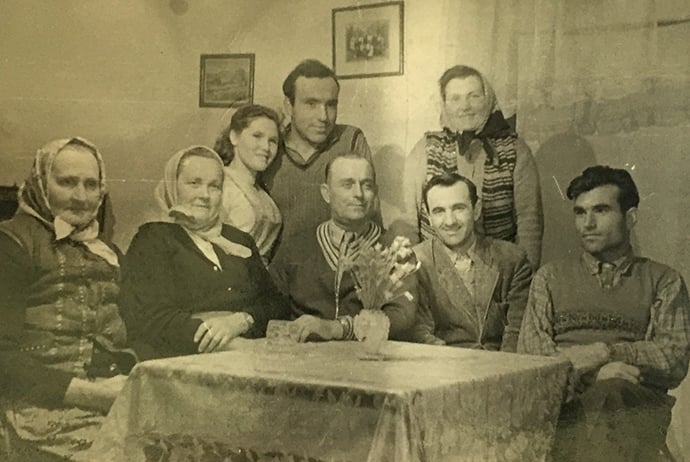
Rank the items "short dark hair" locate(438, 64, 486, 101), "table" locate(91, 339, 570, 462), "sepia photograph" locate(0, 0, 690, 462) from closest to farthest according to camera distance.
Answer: "table" locate(91, 339, 570, 462) < "sepia photograph" locate(0, 0, 690, 462) < "short dark hair" locate(438, 64, 486, 101)

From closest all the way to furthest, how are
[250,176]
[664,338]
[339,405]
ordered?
[339,405] → [664,338] → [250,176]

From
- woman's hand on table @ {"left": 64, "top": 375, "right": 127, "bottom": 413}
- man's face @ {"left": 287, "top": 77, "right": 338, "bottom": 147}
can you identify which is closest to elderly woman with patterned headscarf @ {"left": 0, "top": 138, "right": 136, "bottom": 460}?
woman's hand on table @ {"left": 64, "top": 375, "right": 127, "bottom": 413}

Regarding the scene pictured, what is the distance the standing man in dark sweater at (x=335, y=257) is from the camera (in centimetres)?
326

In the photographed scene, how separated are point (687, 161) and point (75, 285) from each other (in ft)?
6.85

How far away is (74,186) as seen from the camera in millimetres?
3197

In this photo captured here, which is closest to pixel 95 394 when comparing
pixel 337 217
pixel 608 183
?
pixel 337 217

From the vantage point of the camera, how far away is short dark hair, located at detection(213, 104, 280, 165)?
3.30 metres

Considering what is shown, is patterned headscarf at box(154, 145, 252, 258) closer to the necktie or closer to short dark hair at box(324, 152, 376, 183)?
short dark hair at box(324, 152, 376, 183)

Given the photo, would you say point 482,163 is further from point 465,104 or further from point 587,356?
point 587,356

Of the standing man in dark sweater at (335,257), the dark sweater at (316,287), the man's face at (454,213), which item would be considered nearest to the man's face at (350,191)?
the standing man in dark sweater at (335,257)

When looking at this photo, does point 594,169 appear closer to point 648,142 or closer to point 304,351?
point 648,142

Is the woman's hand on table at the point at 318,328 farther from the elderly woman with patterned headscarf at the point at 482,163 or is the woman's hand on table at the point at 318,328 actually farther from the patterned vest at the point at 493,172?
the patterned vest at the point at 493,172

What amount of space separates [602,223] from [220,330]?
4.46ft

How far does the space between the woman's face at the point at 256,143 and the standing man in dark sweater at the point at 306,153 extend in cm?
4
